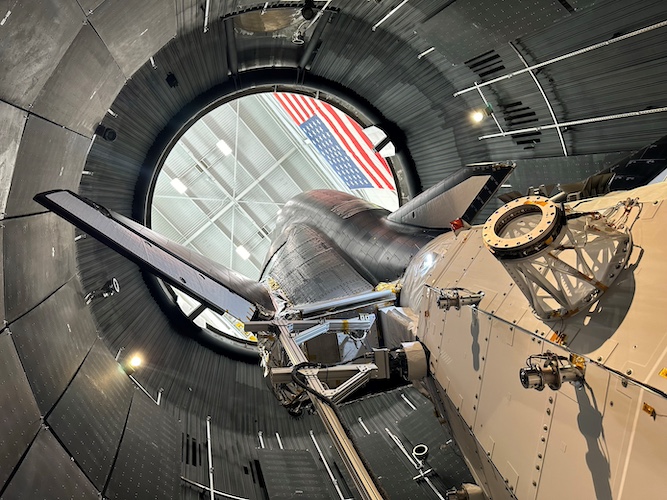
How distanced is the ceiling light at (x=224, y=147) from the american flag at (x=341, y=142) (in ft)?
10.6

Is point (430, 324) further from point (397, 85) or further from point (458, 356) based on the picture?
point (397, 85)

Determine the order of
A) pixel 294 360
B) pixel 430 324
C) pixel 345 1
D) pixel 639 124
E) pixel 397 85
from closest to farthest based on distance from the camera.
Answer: pixel 430 324 < pixel 294 360 < pixel 639 124 < pixel 345 1 < pixel 397 85

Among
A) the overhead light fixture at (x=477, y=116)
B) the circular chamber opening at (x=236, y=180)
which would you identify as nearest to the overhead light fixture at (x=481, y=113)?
the overhead light fixture at (x=477, y=116)

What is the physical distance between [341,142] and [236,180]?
21.0ft

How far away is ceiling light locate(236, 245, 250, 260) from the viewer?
21.4 metres

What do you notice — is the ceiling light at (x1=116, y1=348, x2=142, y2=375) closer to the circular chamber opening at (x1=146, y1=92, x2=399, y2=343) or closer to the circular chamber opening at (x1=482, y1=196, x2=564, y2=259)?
the circular chamber opening at (x1=482, y1=196, x2=564, y2=259)

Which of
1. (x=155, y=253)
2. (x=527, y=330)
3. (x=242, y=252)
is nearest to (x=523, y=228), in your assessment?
(x=527, y=330)

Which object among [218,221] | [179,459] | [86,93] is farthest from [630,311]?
[218,221]

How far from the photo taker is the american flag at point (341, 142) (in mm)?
15953

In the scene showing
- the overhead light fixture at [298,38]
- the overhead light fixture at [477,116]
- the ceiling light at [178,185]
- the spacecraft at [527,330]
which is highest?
the overhead light fixture at [298,38]

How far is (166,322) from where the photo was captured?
10.9 meters

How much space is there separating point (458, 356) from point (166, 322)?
862cm

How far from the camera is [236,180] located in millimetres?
21172

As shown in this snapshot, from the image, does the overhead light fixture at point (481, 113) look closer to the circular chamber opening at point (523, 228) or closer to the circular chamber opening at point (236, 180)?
the circular chamber opening at point (523, 228)
